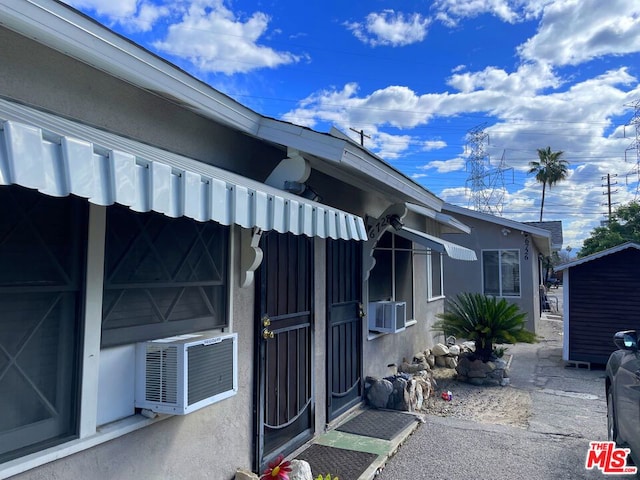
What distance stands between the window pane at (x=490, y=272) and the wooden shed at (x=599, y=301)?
5610 mm

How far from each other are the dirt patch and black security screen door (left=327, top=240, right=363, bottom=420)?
4.82 ft

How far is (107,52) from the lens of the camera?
2816 millimetres

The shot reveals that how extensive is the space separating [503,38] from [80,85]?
15069 millimetres

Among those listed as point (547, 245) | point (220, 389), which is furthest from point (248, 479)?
point (547, 245)

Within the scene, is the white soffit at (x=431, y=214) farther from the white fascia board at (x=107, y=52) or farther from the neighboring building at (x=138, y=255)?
the white fascia board at (x=107, y=52)

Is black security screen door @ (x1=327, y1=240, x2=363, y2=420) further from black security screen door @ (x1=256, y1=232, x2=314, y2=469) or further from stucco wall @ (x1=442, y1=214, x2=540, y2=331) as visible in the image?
stucco wall @ (x1=442, y1=214, x2=540, y2=331)

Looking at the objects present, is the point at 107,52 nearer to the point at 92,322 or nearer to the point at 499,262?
the point at 92,322

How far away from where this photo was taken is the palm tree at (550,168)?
40.3m

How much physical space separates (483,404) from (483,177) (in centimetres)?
2591

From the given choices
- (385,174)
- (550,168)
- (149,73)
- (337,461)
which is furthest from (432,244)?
(550,168)

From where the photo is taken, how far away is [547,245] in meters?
17.7

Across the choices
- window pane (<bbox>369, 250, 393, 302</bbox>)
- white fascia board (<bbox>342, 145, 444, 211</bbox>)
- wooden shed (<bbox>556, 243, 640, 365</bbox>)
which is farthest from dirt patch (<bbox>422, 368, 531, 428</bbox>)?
white fascia board (<bbox>342, 145, 444, 211</bbox>)

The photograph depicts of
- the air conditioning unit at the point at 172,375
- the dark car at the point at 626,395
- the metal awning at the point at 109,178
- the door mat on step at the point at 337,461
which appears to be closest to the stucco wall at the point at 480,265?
the dark car at the point at 626,395

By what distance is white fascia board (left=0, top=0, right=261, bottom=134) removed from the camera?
2.40 meters
